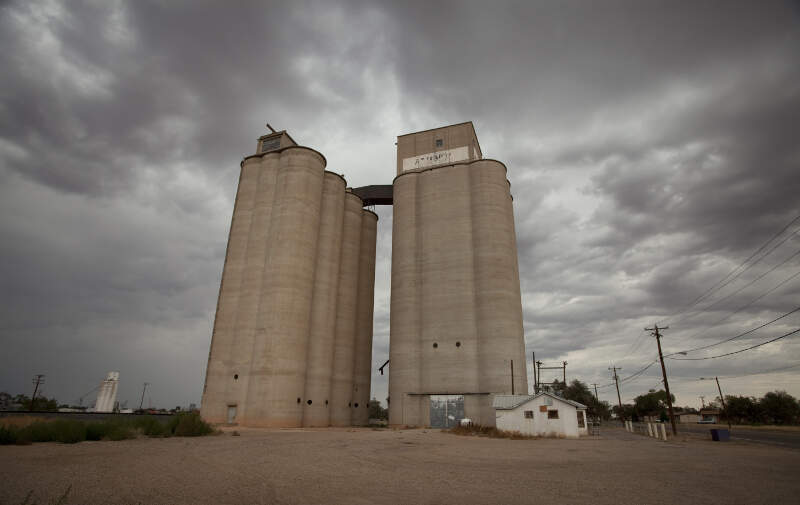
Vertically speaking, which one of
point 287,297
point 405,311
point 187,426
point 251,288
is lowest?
point 187,426

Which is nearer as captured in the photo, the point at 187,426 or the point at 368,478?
the point at 368,478

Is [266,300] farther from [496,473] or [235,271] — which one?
[496,473]

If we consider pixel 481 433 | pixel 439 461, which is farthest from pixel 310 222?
pixel 439 461

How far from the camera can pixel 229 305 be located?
47.7 meters

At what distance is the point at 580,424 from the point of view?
36.7 metres

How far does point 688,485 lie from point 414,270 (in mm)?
41531

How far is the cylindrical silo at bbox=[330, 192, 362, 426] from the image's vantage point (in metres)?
52.3

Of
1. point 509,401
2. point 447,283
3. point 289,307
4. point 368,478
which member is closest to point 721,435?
point 509,401

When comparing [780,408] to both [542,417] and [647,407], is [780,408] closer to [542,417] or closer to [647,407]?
[647,407]

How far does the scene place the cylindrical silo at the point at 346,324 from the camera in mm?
52344

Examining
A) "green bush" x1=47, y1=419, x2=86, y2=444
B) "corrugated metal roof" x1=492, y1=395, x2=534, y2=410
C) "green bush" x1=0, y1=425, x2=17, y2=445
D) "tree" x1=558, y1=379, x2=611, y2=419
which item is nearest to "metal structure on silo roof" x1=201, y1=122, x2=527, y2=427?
"corrugated metal roof" x1=492, y1=395, x2=534, y2=410

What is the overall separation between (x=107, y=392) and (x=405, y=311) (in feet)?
201

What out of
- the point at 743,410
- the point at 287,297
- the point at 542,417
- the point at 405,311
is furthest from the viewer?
the point at 743,410

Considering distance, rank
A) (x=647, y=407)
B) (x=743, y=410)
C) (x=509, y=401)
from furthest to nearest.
Answer: (x=647, y=407) → (x=743, y=410) → (x=509, y=401)
